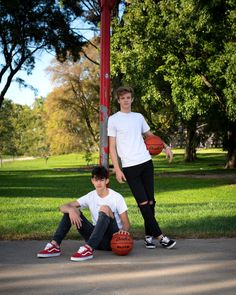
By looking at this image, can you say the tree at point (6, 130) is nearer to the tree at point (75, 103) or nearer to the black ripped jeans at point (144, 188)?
the tree at point (75, 103)

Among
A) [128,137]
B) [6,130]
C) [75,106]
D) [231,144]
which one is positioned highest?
[75,106]

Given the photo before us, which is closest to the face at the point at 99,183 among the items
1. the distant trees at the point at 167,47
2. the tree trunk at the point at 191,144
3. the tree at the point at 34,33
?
the distant trees at the point at 167,47

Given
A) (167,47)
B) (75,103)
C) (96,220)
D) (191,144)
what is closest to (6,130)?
(75,103)

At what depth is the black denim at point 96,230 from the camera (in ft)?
19.1

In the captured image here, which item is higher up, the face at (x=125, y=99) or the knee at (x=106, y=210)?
the face at (x=125, y=99)

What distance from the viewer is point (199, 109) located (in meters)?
20.7

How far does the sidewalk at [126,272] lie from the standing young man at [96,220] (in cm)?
13

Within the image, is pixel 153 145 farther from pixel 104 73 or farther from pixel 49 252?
pixel 49 252

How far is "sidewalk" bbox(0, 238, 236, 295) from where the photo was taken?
15.0ft

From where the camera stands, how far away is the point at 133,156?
6.36m

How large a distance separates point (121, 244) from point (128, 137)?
4.40 feet

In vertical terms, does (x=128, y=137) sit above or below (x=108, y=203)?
above

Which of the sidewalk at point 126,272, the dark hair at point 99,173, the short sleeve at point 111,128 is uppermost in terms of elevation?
the short sleeve at point 111,128

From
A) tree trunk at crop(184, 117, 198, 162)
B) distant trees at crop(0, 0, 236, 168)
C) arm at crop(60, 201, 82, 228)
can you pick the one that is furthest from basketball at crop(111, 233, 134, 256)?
tree trunk at crop(184, 117, 198, 162)
